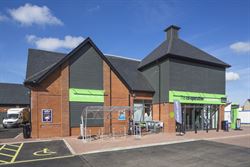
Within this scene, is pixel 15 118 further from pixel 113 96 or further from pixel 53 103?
pixel 113 96

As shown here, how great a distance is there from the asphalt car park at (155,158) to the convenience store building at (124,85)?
586 cm

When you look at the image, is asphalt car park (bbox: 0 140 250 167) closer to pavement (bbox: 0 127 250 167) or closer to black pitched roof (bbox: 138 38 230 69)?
pavement (bbox: 0 127 250 167)

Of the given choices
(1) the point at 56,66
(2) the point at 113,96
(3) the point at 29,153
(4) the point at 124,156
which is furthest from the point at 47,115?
(4) the point at 124,156

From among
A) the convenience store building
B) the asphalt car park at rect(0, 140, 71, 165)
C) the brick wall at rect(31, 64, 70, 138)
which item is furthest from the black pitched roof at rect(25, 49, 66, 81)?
the asphalt car park at rect(0, 140, 71, 165)

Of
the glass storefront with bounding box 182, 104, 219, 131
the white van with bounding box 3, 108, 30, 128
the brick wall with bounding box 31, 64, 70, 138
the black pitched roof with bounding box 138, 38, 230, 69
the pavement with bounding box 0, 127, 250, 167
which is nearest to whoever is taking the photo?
the pavement with bounding box 0, 127, 250, 167

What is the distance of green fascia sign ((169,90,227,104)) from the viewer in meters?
21.3

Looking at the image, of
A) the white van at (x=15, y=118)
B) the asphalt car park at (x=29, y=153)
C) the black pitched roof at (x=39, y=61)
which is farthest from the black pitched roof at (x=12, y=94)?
the asphalt car park at (x=29, y=153)

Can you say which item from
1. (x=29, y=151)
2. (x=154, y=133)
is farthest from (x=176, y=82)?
(x=29, y=151)

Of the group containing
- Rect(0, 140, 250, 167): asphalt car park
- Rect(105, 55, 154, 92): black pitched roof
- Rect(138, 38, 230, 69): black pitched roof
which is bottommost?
Rect(0, 140, 250, 167): asphalt car park

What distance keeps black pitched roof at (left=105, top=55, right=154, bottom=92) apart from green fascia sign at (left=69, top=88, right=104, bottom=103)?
338 centimetres

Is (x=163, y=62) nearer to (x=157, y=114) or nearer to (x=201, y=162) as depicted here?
(x=157, y=114)

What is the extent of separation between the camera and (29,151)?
492 inches

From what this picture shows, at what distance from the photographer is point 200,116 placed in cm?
2316

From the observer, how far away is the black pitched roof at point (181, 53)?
2197 cm
